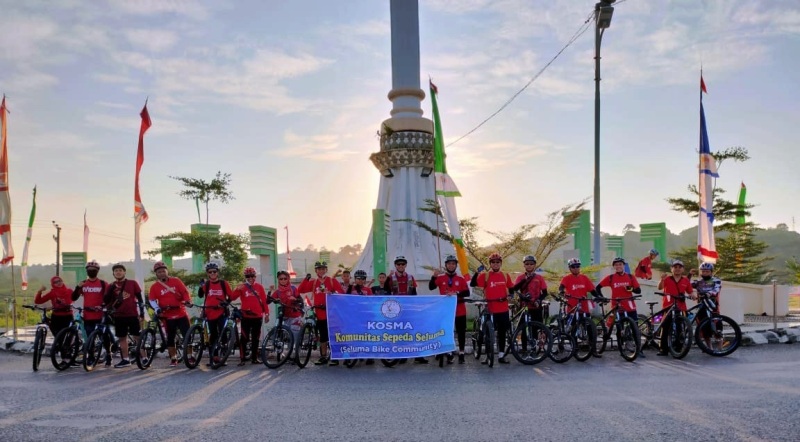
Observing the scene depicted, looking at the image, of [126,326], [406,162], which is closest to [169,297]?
[126,326]

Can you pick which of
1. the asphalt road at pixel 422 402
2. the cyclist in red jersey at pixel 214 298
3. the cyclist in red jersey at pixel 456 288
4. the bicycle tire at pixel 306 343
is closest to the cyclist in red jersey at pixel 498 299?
the cyclist in red jersey at pixel 456 288

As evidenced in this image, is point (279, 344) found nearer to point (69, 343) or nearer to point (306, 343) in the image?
point (306, 343)

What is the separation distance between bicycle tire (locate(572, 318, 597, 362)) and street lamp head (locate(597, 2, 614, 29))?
25.6 ft

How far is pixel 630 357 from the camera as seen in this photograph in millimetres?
10242

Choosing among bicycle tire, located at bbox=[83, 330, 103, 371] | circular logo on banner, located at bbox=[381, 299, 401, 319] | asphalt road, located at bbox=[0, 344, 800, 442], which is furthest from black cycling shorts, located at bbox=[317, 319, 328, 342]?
bicycle tire, located at bbox=[83, 330, 103, 371]

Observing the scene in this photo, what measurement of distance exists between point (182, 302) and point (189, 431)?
17.6 ft

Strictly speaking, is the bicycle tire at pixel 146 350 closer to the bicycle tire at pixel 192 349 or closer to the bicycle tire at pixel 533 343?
the bicycle tire at pixel 192 349

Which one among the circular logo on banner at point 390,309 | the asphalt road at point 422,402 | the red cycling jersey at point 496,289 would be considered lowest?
the asphalt road at point 422,402

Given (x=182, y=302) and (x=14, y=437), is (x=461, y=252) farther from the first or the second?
(x=14, y=437)

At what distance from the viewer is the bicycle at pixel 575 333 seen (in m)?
10.4

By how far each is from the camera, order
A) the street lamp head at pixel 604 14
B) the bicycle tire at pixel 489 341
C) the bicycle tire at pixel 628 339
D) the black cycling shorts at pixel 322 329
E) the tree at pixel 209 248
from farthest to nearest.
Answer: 1. the tree at pixel 209 248
2. the street lamp head at pixel 604 14
3. the black cycling shorts at pixel 322 329
4. the bicycle tire at pixel 628 339
5. the bicycle tire at pixel 489 341

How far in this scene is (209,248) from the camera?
20141 millimetres

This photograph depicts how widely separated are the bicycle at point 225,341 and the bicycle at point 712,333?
8.07 m

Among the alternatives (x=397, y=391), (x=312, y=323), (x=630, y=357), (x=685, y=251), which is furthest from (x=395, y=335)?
(x=685, y=251)
